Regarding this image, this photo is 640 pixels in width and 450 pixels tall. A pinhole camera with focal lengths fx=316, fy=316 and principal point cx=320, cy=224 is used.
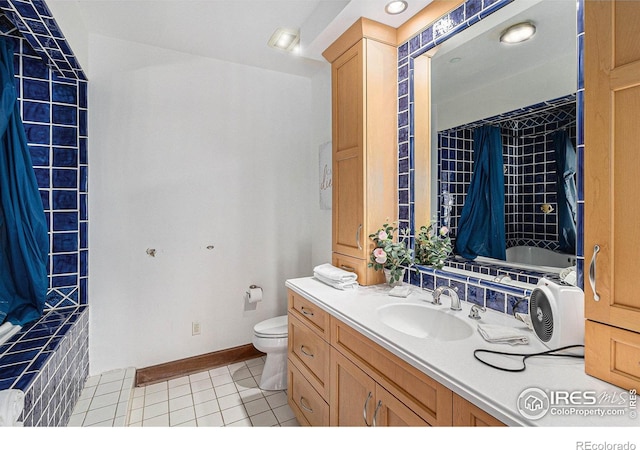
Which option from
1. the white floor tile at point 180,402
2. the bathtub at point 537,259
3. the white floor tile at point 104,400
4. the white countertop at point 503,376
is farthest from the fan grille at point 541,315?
the white floor tile at point 104,400

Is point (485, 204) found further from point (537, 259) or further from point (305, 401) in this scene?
point (305, 401)

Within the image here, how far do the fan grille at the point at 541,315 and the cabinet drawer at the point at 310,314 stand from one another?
0.85m

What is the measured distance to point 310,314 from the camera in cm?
172

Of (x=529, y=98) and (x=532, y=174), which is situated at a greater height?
(x=529, y=98)

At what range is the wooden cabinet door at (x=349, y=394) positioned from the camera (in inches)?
49.0

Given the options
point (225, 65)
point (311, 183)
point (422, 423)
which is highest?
point (225, 65)

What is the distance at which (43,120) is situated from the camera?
2.10m

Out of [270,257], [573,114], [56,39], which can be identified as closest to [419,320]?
[573,114]

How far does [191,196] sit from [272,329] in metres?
1.22

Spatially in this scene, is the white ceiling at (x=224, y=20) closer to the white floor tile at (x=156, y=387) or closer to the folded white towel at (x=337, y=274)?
the folded white towel at (x=337, y=274)

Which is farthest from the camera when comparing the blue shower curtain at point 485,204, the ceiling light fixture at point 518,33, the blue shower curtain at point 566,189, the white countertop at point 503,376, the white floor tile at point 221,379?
the white floor tile at point 221,379

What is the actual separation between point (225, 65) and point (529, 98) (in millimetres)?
2255

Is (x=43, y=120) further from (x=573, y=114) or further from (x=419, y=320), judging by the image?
(x=573, y=114)

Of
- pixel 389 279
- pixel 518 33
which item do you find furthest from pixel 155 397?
pixel 518 33
